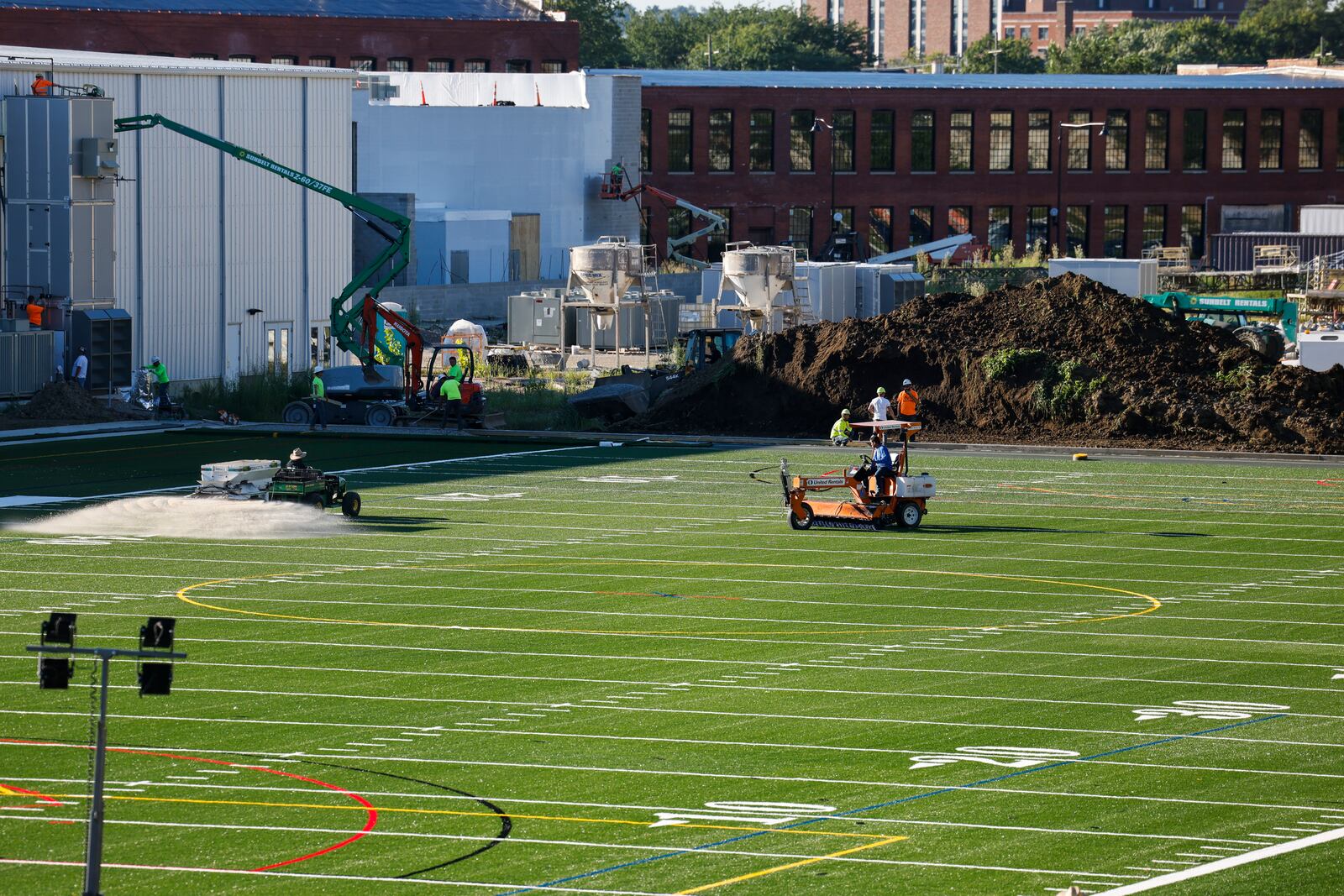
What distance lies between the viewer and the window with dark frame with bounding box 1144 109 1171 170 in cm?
10606

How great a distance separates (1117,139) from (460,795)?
93049 millimetres

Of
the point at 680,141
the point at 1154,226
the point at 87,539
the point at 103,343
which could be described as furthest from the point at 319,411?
the point at 1154,226

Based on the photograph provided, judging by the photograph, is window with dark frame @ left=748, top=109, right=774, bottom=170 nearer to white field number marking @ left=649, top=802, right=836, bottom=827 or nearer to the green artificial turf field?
the green artificial turf field

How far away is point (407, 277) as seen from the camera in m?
82.5

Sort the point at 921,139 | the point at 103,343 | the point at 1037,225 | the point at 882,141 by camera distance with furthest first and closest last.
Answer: the point at 1037,225 → the point at 921,139 → the point at 882,141 → the point at 103,343

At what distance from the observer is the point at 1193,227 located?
107438mm

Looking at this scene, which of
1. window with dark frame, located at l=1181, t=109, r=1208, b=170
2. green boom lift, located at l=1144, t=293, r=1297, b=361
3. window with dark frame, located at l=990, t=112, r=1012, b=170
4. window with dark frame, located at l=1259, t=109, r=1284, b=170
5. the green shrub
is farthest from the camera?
window with dark frame, located at l=1259, t=109, r=1284, b=170

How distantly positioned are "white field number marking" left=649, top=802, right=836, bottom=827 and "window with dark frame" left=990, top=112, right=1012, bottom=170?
90370 mm

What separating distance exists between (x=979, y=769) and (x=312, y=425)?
33.5 meters

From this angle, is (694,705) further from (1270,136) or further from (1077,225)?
(1270,136)

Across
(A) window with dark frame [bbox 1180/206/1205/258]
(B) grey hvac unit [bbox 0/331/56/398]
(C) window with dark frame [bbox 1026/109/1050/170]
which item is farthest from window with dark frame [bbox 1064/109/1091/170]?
(B) grey hvac unit [bbox 0/331/56/398]

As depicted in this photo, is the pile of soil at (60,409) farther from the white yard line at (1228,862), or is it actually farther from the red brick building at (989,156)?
the red brick building at (989,156)

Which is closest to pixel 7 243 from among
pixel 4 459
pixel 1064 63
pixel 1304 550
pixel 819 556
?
pixel 4 459

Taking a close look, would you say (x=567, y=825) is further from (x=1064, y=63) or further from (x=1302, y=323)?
(x=1064, y=63)
